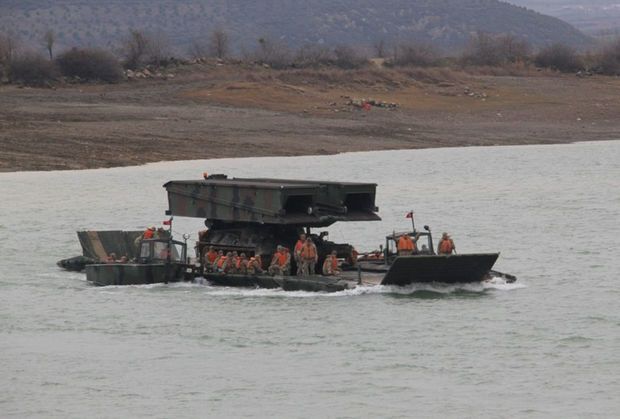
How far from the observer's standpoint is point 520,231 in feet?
163

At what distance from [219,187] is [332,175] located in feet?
83.5

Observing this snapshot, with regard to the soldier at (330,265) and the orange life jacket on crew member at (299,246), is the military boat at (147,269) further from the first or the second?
the soldier at (330,265)

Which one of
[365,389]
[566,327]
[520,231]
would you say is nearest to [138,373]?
[365,389]

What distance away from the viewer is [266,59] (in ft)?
345

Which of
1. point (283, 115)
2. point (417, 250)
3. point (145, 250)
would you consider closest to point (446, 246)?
point (417, 250)

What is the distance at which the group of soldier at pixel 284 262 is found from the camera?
36094 millimetres

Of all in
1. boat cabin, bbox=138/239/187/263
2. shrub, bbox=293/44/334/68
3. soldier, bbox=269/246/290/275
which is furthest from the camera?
shrub, bbox=293/44/334/68

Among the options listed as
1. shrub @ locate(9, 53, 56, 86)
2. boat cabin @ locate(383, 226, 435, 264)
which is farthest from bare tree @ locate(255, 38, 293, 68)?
boat cabin @ locate(383, 226, 435, 264)

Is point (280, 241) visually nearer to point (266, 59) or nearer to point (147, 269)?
point (147, 269)

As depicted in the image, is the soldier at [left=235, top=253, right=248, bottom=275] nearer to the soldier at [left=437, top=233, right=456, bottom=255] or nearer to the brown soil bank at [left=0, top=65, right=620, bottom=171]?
the soldier at [left=437, top=233, right=456, bottom=255]

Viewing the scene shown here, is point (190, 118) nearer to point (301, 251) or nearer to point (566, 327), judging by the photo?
point (301, 251)

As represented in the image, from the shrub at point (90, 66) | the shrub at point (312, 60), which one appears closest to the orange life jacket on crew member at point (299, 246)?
the shrub at point (90, 66)

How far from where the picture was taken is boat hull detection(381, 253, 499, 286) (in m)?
34.8

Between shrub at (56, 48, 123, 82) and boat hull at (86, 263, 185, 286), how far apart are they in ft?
171
